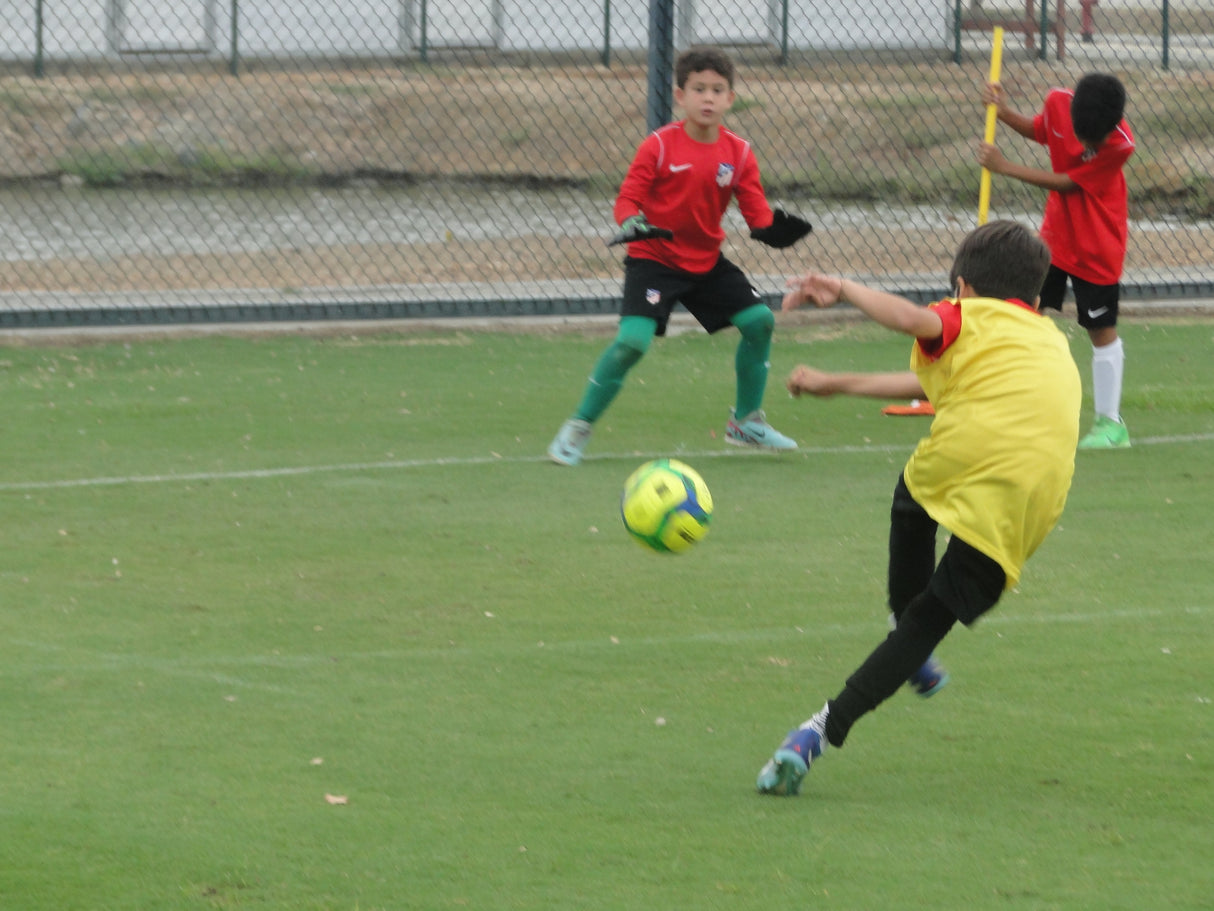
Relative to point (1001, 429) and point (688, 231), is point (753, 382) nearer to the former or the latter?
point (688, 231)

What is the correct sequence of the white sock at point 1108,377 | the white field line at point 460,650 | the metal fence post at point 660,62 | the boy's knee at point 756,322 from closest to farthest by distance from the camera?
the white field line at point 460,650, the boy's knee at point 756,322, the white sock at point 1108,377, the metal fence post at point 660,62

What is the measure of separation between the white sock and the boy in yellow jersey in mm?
4121

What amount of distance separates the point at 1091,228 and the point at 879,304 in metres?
4.58

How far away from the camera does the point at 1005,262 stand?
4059mm

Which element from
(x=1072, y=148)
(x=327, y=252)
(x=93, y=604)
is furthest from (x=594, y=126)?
(x=93, y=604)

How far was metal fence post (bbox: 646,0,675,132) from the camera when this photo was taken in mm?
10961

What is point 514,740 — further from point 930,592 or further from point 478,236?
point 478,236

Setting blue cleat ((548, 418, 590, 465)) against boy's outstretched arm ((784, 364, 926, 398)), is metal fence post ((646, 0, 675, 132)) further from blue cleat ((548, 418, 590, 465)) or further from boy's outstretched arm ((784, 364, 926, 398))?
boy's outstretched arm ((784, 364, 926, 398))

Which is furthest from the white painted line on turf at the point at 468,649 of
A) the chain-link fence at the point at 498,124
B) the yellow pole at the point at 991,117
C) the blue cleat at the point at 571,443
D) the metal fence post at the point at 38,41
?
the metal fence post at the point at 38,41

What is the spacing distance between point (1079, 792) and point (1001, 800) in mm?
195

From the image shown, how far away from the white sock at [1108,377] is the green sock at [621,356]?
Result: 210 centimetres

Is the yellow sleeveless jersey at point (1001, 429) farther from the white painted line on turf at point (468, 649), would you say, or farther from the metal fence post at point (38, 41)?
the metal fence post at point (38, 41)

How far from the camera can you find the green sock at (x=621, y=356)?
7738mm

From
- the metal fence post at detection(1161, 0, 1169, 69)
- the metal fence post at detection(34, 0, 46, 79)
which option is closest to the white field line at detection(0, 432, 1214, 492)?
the metal fence post at detection(34, 0, 46, 79)
